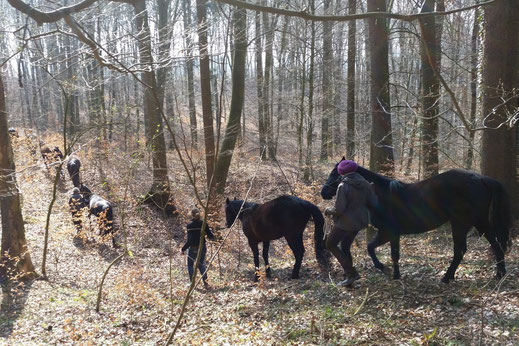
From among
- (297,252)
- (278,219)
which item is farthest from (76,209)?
(297,252)

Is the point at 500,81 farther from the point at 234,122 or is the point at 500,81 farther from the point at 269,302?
the point at 234,122

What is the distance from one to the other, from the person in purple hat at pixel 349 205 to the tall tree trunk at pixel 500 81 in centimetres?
224

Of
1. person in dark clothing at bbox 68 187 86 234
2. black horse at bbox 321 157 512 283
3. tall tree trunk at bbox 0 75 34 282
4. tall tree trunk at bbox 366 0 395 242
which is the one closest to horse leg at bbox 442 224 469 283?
black horse at bbox 321 157 512 283

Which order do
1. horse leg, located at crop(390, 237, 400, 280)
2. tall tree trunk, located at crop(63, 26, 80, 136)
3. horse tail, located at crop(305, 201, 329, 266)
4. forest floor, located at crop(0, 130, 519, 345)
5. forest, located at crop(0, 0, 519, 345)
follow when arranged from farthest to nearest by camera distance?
horse tail, located at crop(305, 201, 329, 266)
tall tree trunk, located at crop(63, 26, 80, 136)
horse leg, located at crop(390, 237, 400, 280)
forest floor, located at crop(0, 130, 519, 345)
forest, located at crop(0, 0, 519, 345)

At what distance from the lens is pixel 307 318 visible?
17.8ft

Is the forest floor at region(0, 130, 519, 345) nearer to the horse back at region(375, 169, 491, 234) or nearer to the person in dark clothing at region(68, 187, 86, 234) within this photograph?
the person in dark clothing at region(68, 187, 86, 234)

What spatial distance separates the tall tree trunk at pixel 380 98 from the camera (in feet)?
29.7

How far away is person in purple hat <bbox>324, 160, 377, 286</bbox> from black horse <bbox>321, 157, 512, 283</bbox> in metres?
0.38

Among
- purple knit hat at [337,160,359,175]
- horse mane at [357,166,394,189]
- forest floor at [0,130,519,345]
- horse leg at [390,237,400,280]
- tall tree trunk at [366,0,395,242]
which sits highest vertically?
tall tree trunk at [366,0,395,242]

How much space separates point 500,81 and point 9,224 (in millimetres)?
9865

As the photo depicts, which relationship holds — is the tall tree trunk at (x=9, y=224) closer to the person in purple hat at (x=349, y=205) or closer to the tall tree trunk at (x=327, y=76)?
the person in purple hat at (x=349, y=205)

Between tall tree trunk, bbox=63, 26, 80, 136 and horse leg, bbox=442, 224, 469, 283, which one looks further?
tall tree trunk, bbox=63, 26, 80, 136

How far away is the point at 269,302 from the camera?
6.50m

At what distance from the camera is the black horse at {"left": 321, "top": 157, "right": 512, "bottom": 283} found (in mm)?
5449
